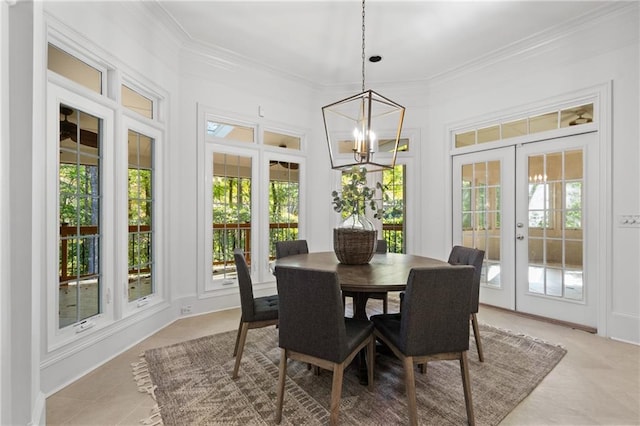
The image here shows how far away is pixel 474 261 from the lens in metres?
2.42

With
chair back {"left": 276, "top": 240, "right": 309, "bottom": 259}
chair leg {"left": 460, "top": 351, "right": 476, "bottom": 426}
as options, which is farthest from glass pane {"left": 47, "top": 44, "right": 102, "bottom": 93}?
chair leg {"left": 460, "top": 351, "right": 476, "bottom": 426}

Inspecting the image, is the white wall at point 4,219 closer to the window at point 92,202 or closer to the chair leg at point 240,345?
the window at point 92,202

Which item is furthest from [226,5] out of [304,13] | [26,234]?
[26,234]

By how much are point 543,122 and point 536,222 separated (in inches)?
44.2

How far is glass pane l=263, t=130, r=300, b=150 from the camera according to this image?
4.36 meters

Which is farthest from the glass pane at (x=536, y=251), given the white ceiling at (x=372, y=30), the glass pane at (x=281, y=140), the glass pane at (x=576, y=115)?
the glass pane at (x=281, y=140)

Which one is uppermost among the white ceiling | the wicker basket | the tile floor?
the white ceiling

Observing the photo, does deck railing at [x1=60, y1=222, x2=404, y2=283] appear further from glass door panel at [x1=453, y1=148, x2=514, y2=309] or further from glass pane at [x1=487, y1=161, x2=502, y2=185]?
glass pane at [x1=487, y1=161, x2=502, y2=185]

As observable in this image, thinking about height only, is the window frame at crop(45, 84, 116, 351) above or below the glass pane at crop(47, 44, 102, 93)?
below

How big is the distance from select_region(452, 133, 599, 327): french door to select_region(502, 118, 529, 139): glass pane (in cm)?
16

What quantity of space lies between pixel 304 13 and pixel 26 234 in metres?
2.83

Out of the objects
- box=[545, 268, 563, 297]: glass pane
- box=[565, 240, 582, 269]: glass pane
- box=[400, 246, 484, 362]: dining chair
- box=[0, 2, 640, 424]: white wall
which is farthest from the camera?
box=[545, 268, 563, 297]: glass pane

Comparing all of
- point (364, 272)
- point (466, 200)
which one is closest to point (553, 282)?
point (466, 200)

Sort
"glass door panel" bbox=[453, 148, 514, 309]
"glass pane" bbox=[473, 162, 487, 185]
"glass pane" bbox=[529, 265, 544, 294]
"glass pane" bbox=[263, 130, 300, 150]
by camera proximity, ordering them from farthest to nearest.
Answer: "glass pane" bbox=[263, 130, 300, 150]
"glass pane" bbox=[473, 162, 487, 185]
"glass door panel" bbox=[453, 148, 514, 309]
"glass pane" bbox=[529, 265, 544, 294]
